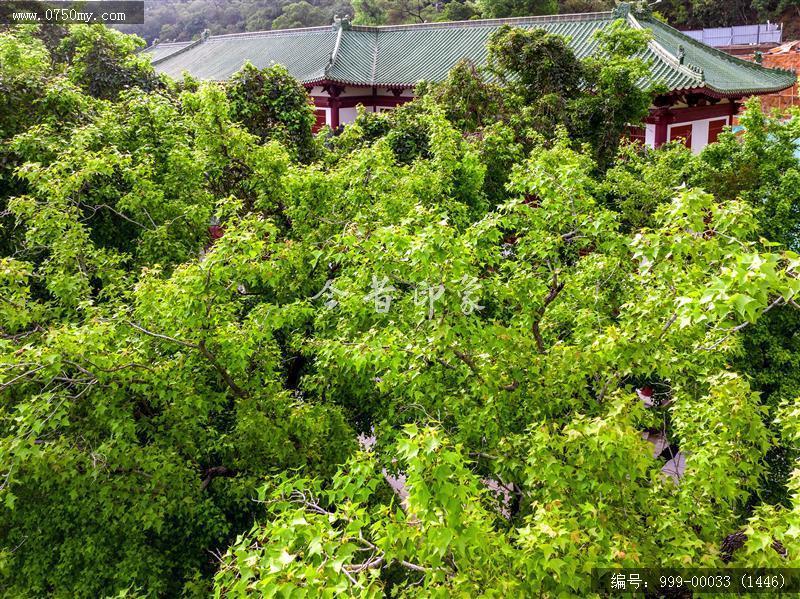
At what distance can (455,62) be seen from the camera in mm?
21641

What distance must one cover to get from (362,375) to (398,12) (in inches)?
1888

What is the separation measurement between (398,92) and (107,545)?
1995 cm

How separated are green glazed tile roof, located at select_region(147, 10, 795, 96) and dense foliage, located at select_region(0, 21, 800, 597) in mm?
9414

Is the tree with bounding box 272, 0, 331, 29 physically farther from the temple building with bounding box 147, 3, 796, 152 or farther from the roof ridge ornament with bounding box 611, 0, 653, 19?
the roof ridge ornament with bounding box 611, 0, 653, 19

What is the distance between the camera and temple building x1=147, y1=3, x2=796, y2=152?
1717cm

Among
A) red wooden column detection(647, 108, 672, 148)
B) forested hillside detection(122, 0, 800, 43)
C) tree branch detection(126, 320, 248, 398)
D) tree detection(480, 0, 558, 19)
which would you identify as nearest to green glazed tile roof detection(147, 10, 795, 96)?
red wooden column detection(647, 108, 672, 148)

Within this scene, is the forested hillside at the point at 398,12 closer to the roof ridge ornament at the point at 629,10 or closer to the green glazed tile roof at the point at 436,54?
the green glazed tile roof at the point at 436,54

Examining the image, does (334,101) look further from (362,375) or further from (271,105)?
(362,375)

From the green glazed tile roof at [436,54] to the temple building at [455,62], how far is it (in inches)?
1.5

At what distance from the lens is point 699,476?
4.14m

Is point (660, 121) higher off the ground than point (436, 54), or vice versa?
point (436, 54)

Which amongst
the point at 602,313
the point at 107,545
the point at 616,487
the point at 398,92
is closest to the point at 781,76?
the point at 398,92

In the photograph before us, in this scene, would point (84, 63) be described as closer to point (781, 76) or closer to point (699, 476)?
point (699, 476)

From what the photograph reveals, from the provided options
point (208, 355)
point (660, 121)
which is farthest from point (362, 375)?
point (660, 121)
